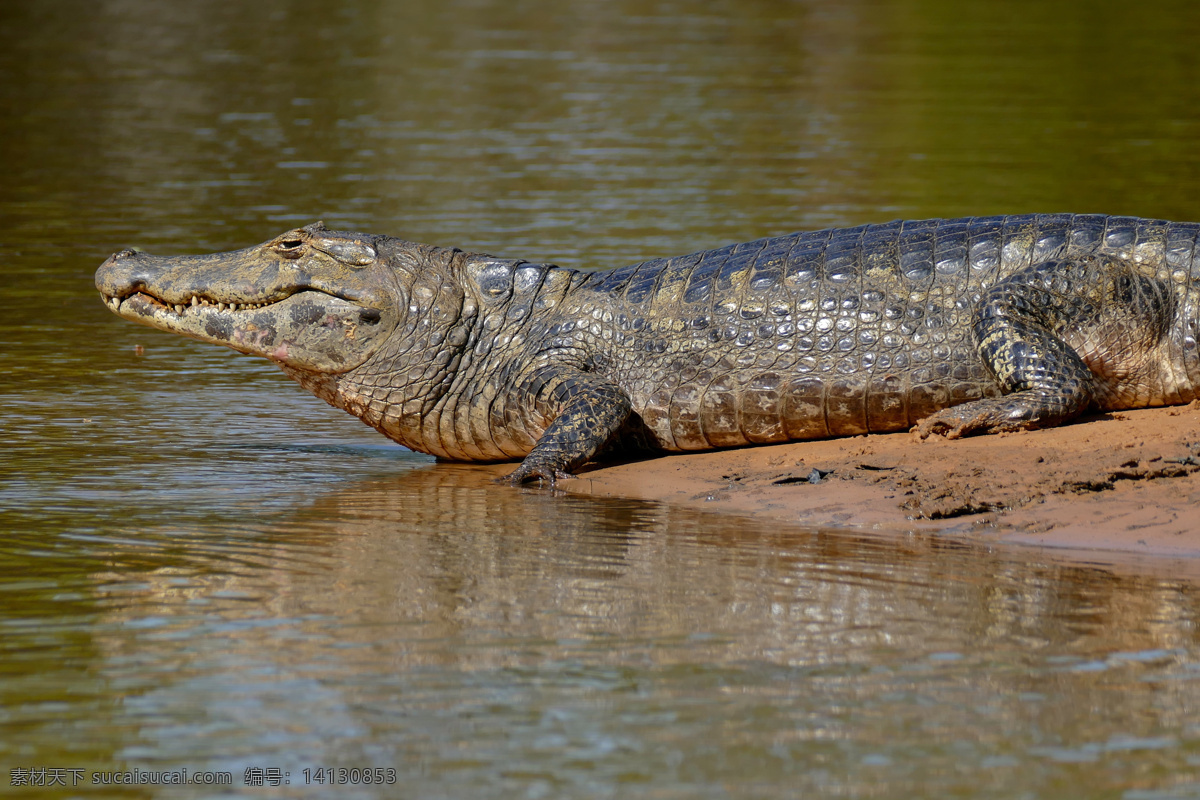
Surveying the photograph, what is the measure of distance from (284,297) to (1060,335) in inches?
157

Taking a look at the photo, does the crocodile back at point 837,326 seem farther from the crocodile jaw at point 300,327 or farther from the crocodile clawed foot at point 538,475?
the crocodile jaw at point 300,327

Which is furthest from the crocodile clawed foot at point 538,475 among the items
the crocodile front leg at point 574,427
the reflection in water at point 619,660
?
the reflection in water at point 619,660

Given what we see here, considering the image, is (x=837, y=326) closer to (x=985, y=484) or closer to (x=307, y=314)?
(x=985, y=484)

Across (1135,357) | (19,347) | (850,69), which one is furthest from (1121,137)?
(19,347)

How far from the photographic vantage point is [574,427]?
7.05 metres

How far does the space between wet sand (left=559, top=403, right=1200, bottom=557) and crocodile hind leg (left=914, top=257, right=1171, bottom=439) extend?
126mm

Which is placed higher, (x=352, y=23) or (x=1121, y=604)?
(x=352, y=23)

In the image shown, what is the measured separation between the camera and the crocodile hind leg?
6.67 m

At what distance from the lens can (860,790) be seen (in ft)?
11.5

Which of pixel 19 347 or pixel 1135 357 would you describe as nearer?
pixel 1135 357

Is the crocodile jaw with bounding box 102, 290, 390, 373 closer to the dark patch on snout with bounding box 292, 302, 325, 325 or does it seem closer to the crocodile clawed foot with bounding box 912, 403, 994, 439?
the dark patch on snout with bounding box 292, 302, 325, 325

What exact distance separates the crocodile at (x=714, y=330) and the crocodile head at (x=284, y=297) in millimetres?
12

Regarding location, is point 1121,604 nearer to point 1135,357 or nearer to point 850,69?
point 1135,357

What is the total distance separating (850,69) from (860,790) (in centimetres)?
2336
